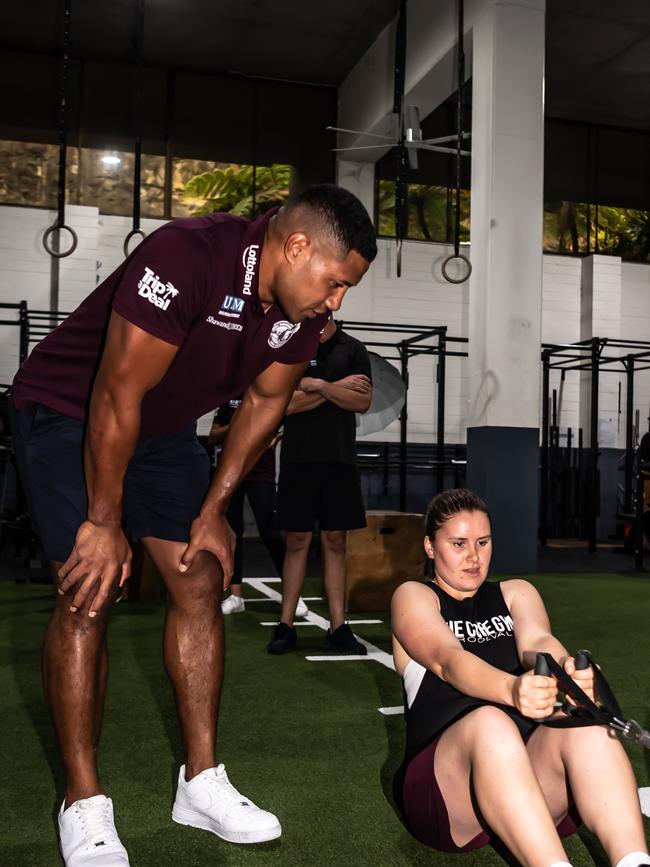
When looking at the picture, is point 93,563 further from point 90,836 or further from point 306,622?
point 306,622

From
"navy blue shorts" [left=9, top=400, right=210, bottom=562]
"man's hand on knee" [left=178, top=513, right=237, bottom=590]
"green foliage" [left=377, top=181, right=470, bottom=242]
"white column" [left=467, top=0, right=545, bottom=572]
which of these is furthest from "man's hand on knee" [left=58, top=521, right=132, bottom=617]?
"green foliage" [left=377, top=181, right=470, bottom=242]

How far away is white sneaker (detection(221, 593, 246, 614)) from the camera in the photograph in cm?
Result: 459

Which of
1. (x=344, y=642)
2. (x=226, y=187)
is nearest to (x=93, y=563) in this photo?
(x=344, y=642)

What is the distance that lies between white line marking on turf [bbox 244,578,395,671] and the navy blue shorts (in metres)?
Answer: 1.67

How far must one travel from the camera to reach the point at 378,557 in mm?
4633

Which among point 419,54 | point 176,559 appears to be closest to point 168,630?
point 176,559

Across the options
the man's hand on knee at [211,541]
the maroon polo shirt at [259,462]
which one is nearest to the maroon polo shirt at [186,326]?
the man's hand on knee at [211,541]

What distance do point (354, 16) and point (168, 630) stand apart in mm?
7887

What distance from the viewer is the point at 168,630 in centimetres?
189

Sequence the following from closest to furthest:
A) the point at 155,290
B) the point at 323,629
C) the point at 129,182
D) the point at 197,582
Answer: the point at 155,290
the point at 197,582
the point at 323,629
the point at 129,182

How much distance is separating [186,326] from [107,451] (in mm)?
261

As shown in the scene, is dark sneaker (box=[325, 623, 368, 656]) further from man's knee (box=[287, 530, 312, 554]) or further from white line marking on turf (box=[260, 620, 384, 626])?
white line marking on turf (box=[260, 620, 384, 626])

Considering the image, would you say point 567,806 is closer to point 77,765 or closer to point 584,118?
point 77,765

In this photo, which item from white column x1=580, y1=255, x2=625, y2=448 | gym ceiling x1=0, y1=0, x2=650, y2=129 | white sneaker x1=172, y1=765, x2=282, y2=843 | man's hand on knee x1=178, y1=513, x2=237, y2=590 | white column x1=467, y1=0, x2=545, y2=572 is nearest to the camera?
white sneaker x1=172, y1=765, x2=282, y2=843
